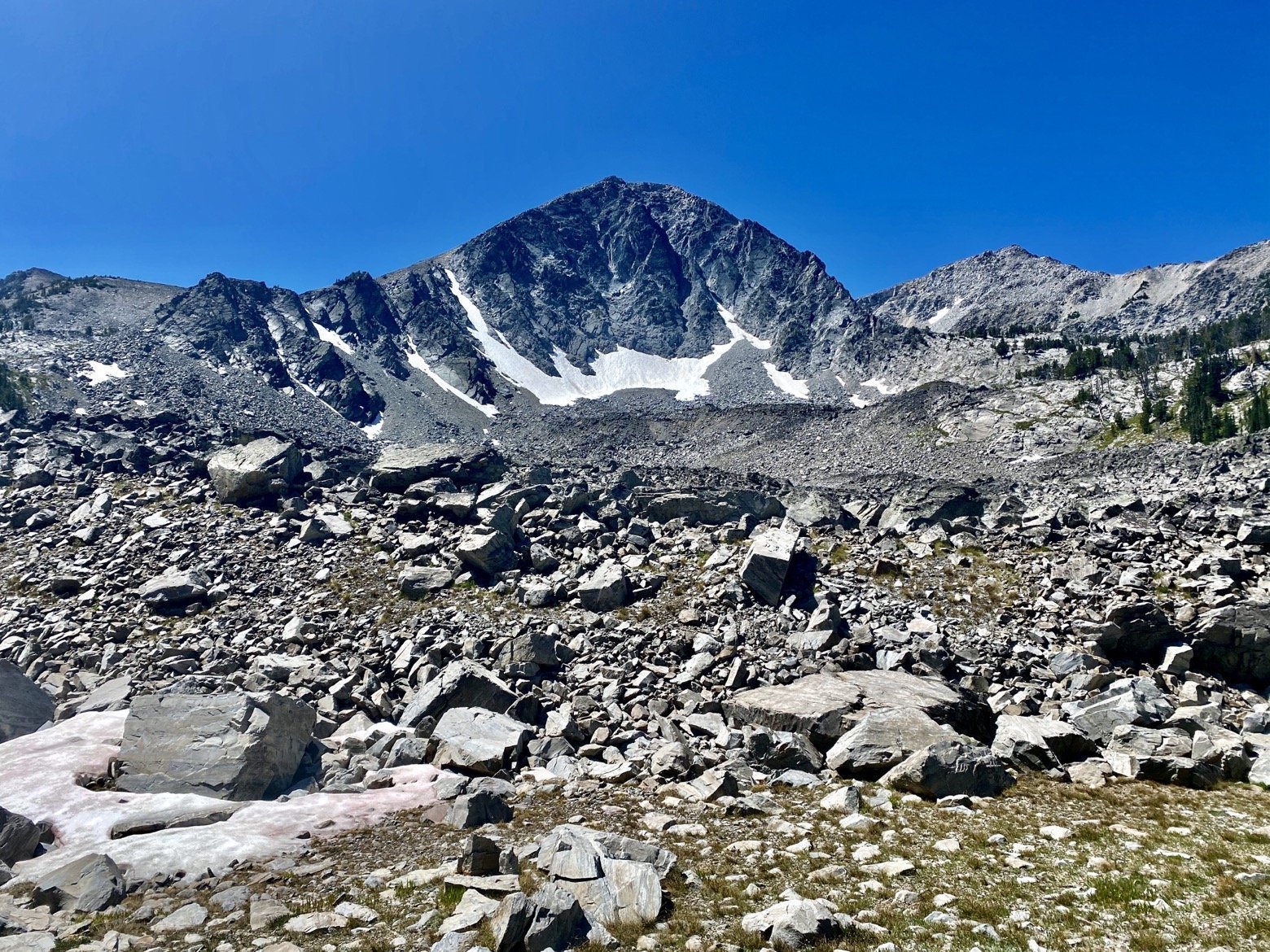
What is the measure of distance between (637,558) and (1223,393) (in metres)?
140

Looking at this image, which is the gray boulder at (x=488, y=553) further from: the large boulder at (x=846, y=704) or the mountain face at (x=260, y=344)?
the mountain face at (x=260, y=344)

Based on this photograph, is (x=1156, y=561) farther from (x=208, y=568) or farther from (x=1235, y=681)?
(x=208, y=568)

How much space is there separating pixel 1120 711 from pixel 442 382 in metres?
179

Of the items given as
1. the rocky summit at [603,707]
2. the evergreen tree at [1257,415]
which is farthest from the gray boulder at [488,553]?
the evergreen tree at [1257,415]

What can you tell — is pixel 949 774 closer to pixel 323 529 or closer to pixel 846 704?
pixel 846 704

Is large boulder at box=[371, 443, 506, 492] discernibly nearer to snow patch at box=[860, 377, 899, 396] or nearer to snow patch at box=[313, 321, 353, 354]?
snow patch at box=[860, 377, 899, 396]

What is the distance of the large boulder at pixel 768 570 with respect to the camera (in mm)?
30078

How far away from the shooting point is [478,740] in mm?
19297

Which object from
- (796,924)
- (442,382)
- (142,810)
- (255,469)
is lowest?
(142,810)

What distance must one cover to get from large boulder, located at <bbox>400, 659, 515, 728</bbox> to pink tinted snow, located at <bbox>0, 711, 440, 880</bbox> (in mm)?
3347

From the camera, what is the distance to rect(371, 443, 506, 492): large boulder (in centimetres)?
4694

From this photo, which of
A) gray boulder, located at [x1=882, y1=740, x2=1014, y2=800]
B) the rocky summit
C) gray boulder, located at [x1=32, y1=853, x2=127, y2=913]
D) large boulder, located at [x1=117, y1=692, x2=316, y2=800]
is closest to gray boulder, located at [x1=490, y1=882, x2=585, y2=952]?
the rocky summit

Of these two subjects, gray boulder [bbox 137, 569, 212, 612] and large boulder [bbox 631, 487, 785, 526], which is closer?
gray boulder [bbox 137, 569, 212, 612]

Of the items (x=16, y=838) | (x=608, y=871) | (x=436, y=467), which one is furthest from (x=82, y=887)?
(x=436, y=467)
